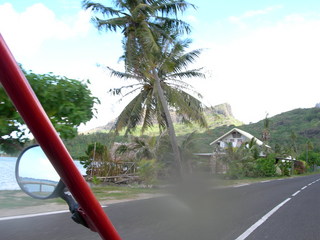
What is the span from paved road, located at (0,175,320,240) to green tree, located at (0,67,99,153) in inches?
77.7

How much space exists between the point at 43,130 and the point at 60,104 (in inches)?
298

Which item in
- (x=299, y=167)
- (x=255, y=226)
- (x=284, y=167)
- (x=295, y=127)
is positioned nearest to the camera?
(x=255, y=226)

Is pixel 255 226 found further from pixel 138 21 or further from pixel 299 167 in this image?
pixel 299 167

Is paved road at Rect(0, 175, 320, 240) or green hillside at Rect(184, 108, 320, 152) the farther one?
green hillside at Rect(184, 108, 320, 152)

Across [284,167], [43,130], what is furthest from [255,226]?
[284,167]

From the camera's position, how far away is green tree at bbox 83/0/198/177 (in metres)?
18.4

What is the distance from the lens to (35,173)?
1547mm

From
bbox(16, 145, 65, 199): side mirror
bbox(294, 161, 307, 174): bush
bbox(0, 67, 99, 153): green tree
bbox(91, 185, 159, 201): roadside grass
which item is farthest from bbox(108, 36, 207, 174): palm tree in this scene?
bbox(294, 161, 307, 174): bush

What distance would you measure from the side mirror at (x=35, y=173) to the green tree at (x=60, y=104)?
19.1 feet

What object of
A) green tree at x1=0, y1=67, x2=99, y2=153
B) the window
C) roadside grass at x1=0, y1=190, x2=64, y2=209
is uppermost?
the window

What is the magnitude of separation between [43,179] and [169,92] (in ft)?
60.4

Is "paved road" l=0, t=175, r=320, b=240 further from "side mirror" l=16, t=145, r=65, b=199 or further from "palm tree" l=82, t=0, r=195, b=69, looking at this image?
"palm tree" l=82, t=0, r=195, b=69

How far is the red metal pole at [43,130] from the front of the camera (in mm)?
958

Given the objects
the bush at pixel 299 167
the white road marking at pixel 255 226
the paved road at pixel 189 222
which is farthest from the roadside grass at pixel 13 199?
the bush at pixel 299 167
